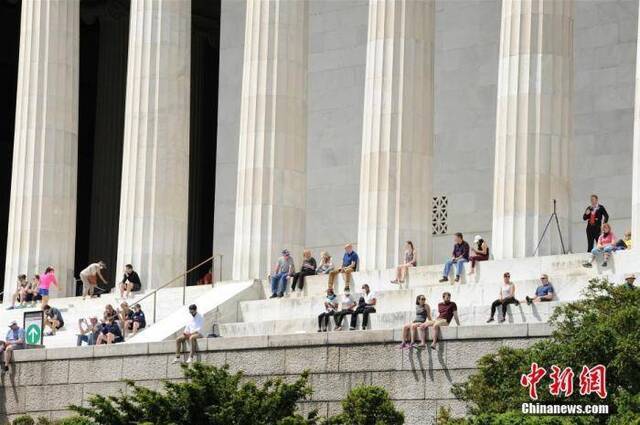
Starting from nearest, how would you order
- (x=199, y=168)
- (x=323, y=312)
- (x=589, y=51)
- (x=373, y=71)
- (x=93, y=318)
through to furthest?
(x=323, y=312) < (x=93, y=318) < (x=373, y=71) < (x=589, y=51) < (x=199, y=168)

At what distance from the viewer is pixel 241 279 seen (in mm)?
65375

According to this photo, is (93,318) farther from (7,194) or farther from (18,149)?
(7,194)

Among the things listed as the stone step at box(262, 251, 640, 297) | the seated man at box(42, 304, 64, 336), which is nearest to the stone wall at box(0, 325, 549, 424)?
the stone step at box(262, 251, 640, 297)

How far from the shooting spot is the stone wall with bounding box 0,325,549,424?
45875mm

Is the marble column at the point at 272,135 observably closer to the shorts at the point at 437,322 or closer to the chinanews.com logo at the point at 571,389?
the shorts at the point at 437,322

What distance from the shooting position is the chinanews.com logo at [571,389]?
37938 millimetres

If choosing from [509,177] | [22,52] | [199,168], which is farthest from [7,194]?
[509,177]

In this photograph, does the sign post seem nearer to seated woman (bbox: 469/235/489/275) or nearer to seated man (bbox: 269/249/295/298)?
seated man (bbox: 269/249/295/298)

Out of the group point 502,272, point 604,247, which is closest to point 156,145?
point 502,272

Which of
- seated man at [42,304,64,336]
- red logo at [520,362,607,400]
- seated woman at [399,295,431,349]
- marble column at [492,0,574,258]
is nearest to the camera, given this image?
red logo at [520,362,607,400]

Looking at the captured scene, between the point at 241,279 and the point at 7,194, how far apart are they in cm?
3976

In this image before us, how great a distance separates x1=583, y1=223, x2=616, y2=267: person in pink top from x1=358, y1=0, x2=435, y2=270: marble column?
1007 centimetres

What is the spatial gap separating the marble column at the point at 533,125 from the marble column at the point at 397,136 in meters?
4.19

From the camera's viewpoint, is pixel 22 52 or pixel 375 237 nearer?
pixel 375 237
